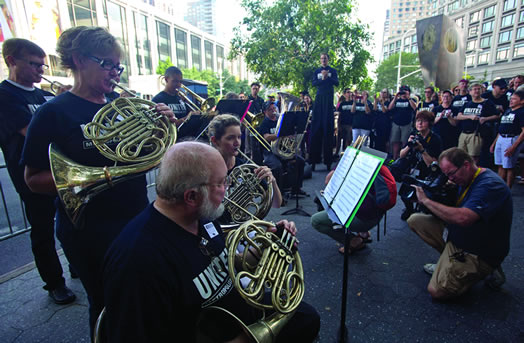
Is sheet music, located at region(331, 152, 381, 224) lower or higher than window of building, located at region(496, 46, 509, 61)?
lower

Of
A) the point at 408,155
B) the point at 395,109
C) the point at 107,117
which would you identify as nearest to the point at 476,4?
the point at 395,109

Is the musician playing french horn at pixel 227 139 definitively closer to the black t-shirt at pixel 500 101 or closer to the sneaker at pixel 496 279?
the sneaker at pixel 496 279

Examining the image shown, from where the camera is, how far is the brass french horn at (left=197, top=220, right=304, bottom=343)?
1325 millimetres

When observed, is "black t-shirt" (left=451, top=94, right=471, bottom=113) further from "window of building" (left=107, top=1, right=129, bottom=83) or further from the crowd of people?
"window of building" (left=107, top=1, right=129, bottom=83)

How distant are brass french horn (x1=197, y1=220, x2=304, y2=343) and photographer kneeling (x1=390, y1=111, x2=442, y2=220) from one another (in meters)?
3.28

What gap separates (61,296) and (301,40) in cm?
1489

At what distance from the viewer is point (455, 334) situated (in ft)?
7.52

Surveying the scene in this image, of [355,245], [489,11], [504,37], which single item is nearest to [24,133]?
[355,245]

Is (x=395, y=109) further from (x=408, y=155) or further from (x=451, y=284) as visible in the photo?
(x=451, y=284)

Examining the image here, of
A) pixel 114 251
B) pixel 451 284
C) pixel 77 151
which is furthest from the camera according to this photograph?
pixel 451 284

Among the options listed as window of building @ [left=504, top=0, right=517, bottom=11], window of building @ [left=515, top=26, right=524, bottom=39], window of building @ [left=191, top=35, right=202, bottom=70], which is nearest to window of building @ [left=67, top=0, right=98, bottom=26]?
window of building @ [left=191, top=35, right=202, bottom=70]

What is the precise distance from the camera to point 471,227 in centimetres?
263

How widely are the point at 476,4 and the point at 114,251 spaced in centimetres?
8094

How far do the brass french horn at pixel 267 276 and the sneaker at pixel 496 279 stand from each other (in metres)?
2.40
